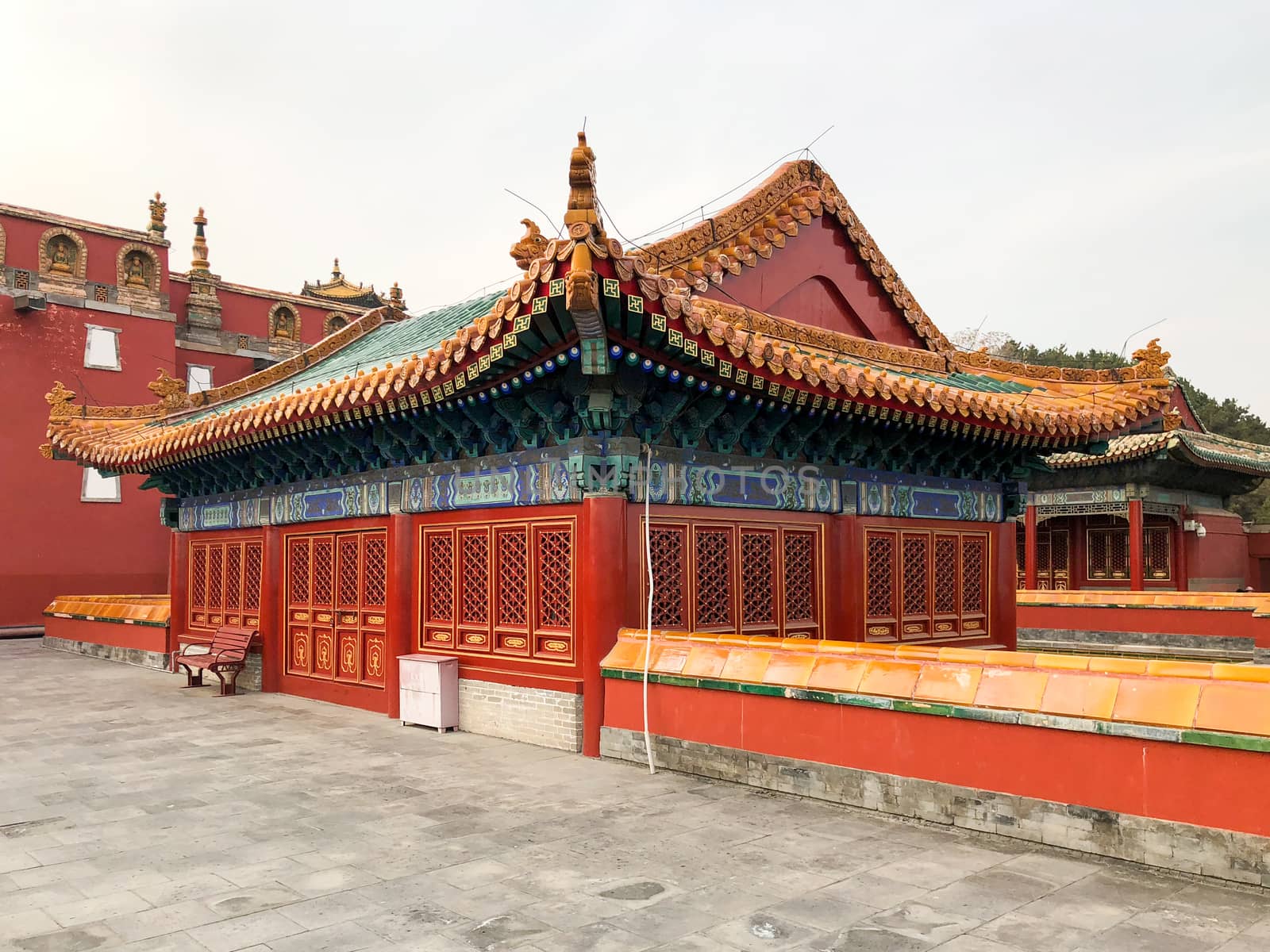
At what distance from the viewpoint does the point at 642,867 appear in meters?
5.46

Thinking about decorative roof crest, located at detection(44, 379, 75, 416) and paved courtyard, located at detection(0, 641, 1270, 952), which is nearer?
paved courtyard, located at detection(0, 641, 1270, 952)

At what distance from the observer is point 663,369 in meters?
7.89

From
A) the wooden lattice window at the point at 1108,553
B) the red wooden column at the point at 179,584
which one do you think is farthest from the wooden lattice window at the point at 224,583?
the wooden lattice window at the point at 1108,553

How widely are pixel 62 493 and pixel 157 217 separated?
7.90 metres

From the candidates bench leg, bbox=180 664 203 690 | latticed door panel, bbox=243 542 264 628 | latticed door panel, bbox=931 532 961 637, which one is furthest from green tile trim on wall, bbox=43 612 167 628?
latticed door panel, bbox=931 532 961 637

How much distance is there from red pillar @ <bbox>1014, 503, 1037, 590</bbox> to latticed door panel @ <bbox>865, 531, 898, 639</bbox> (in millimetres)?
15599

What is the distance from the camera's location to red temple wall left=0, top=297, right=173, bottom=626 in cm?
2342

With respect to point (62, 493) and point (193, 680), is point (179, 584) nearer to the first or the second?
point (193, 680)

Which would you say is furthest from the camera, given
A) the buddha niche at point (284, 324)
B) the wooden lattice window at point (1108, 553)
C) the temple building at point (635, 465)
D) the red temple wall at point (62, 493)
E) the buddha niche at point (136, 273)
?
the buddha niche at point (284, 324)

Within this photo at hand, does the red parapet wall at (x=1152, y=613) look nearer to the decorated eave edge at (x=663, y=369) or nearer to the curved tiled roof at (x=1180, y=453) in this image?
the curved tiled roof at (x=1180, y=453)

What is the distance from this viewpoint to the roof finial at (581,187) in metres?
6.86

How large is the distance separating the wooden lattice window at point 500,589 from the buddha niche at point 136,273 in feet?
Answer: 64.5

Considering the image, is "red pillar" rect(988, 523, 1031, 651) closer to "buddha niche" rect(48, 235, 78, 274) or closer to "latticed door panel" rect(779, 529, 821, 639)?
"latticed door panel" rect(779, 529, 821, 639)

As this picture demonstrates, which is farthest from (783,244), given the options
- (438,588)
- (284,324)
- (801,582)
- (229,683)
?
(284,324)
